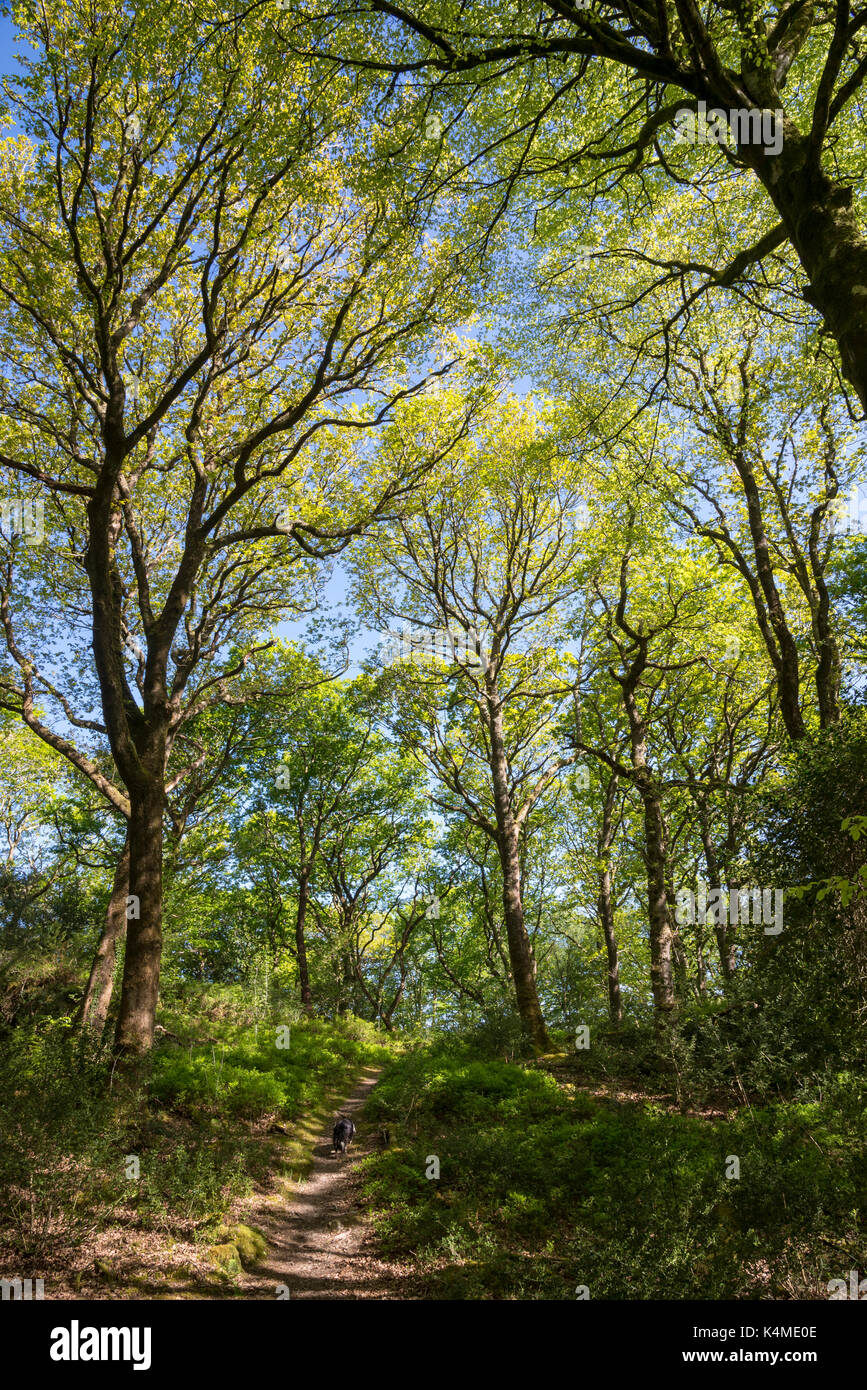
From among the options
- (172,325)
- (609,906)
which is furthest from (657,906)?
(172,325)

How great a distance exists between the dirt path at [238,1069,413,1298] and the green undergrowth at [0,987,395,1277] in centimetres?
46

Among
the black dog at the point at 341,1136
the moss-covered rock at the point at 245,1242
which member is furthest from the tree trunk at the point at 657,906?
the moss-covered rock at the point at 245,1242

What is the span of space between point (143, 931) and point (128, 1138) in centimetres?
226

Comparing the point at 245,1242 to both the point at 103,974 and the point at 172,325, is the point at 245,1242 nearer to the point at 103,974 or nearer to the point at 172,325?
the point at 103,974

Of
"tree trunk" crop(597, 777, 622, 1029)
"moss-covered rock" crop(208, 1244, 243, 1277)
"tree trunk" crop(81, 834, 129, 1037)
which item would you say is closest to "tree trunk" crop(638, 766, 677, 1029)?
"tree trunk" crop(597, 777, 622, 1029)

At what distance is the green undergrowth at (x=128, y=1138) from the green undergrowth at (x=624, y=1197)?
1.85 m

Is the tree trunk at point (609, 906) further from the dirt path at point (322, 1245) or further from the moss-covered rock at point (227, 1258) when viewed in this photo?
the moss-covered rock at point (227, 1258)

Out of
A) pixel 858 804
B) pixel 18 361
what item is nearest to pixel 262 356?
pixel 18 361

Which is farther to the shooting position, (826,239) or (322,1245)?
(322,1245)

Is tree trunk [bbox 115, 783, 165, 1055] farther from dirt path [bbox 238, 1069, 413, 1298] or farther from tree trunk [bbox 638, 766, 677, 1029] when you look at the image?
tree trunk [bbox 638, 766, 677, 1029]

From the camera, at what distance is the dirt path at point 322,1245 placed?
226 inches

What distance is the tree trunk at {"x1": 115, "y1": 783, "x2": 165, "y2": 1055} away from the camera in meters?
8.09

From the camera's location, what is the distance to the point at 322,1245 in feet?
22.1
